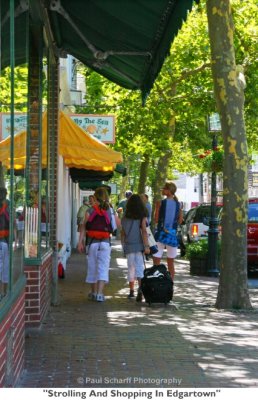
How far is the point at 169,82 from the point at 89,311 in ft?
44.9

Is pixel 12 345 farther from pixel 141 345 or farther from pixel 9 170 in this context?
pixel 141 345

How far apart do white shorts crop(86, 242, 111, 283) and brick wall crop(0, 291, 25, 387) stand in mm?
5378

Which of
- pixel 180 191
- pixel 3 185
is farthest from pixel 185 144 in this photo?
pixel 180 191

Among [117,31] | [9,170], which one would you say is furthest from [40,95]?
[9,170]

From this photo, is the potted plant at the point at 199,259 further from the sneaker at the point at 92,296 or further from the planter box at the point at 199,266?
the sneaker at the point at 92,296

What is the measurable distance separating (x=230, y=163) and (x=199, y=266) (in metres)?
6.85

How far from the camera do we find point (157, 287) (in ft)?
37.9

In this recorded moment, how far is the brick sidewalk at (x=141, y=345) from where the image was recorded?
6.65 m

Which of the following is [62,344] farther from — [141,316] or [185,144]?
[185,144]

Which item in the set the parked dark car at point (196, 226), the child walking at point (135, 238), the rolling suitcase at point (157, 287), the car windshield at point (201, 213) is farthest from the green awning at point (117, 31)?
the car windshield at point (201, 213)

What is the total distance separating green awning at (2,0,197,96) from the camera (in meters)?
8.49

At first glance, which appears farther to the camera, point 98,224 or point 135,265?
point 135,265

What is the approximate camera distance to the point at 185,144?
128 ft

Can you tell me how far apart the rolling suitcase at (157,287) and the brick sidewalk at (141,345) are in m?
0.17
